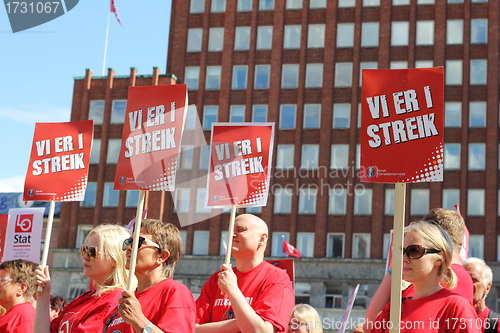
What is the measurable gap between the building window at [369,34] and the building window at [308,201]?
11.4m

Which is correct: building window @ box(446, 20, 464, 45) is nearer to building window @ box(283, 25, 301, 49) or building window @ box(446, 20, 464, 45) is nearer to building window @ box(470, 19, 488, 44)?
building window @ box(470, 19, 488, 44)

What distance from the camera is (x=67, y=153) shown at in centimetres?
800

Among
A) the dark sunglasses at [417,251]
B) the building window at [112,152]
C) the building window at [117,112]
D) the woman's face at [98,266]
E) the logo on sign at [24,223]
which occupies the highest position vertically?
the building window at [117,112]

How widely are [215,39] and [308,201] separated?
14.5 metres

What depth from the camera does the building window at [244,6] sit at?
52.4m

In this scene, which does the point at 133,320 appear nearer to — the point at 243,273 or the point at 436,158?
the point at 243,273

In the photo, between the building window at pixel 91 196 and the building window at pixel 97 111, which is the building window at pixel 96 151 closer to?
the building window at pixel 97 111

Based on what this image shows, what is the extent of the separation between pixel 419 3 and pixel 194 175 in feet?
66.8

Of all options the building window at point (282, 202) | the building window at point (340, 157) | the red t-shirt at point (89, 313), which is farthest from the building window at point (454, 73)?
the red t-shirt at point (89, 313)

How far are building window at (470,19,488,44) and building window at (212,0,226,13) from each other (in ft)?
59.9

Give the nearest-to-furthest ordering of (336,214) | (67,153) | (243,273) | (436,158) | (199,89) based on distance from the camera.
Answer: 1. (436,158)
2. (243,273)
3. (67,153)
4. (336,214)
5. (199,89)

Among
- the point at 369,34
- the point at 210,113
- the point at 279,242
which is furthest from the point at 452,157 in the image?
the point at 210,113

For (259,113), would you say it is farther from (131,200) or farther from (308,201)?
(131,200)

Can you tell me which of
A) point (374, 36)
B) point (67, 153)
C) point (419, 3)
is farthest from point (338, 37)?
point (67, 153)
